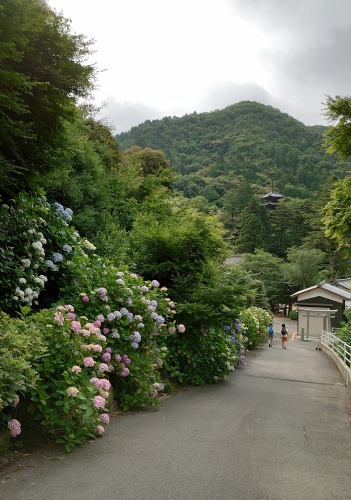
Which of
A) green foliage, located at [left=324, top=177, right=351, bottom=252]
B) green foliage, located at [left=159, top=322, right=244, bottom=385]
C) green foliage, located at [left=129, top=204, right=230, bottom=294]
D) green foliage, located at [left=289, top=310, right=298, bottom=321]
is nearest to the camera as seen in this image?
green foliage, located at [left=159, top=322, right=244, bottom=385]

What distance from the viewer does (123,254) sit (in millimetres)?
10312

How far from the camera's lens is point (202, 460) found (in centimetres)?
462

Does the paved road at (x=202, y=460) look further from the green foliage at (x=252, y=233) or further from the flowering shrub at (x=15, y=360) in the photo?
the green foliage at (x=252, y=233)

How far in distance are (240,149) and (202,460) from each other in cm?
12618

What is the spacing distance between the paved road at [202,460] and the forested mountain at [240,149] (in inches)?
3504

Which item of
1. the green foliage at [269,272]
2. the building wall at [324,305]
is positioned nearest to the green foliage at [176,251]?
the building wall at [324,305]

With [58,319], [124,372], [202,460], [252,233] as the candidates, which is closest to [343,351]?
[124,372]

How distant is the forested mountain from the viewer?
106438 millimetres

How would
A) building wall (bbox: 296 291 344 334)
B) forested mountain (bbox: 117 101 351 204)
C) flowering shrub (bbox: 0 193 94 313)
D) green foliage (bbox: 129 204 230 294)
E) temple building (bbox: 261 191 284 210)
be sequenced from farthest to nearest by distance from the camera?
forested mountain (bbox: 117 101 351 204), temple building (bbox: 261 191 284 210), building wall (bbox: 296 291 344 334), green foliage (bbox: 129 204 230 294), flowering shrub (bbox: 0 193 94 313)

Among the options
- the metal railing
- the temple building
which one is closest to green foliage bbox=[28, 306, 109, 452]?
the metal railing

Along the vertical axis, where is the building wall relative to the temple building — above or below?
below

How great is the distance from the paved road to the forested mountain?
8899 centimetres

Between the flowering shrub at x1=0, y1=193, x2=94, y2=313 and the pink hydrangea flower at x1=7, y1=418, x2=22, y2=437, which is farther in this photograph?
the flowering shrub at x1=0, y1=193, x2=94, y2=313

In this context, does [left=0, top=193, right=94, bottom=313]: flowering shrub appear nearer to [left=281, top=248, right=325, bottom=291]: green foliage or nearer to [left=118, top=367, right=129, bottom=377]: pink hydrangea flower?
[left=118, top=367, right=129, bottom=377]: pink hydrangea flower
